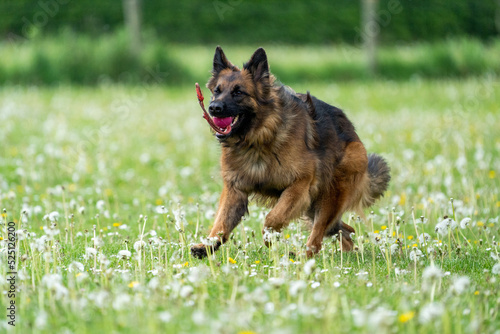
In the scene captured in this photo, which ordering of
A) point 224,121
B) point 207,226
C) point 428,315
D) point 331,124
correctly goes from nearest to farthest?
point 428,315 → point 224,121 → point 331,124 → point 207,226

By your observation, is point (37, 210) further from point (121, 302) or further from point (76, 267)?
point (121, 302)

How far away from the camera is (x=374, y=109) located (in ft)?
53.6

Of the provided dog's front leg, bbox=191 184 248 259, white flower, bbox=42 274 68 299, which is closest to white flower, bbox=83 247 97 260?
white flower, bbox=42 274 68 299

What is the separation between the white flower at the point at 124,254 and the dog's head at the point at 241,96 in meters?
1.17

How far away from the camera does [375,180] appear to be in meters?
6.74

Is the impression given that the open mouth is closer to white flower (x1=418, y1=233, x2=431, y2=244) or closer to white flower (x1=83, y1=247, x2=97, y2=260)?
white flower (x1=83, y1=247, x2=97, y2=260)

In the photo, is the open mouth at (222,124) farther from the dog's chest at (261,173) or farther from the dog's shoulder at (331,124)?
the dog's shoulder at (331,124)

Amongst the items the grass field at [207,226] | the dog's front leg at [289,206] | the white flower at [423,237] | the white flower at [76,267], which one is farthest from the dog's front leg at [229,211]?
the white flower at [423,237]

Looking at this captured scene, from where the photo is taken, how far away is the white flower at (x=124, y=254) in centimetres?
475

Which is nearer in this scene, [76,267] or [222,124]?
[76,267]

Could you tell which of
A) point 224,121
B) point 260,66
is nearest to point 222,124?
point 224,121

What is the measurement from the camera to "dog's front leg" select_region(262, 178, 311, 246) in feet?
18.2

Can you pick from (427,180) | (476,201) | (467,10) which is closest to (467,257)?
(476,201)

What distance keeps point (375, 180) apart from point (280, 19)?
2181 centimetres
